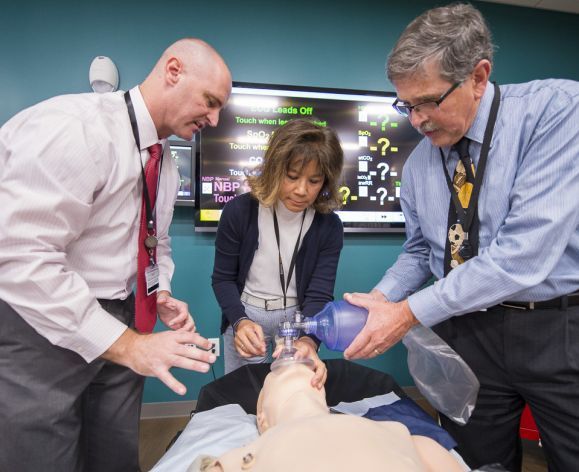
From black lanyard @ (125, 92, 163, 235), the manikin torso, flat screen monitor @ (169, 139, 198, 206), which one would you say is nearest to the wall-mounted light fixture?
flat screen monitor @ (169, 139, 198, 206)

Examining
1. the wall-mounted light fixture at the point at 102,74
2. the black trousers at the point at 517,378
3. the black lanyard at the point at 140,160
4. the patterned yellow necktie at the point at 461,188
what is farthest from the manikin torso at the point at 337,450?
the wall-mounted light fixture at the point at 102,74

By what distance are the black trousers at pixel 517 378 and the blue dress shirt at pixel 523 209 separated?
0.09 m

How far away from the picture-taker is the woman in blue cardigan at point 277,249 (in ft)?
4.97

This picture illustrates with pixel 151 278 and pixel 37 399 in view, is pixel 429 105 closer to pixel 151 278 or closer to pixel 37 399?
pixel 151 278

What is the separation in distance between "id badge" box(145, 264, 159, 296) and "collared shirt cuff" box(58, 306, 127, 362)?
313mm

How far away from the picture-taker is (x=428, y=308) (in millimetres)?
1016

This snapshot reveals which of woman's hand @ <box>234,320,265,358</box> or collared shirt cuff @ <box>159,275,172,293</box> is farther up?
collared shirt cuff @ <box>159,275,172,293</box>

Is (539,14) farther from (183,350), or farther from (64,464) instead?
(64,464)

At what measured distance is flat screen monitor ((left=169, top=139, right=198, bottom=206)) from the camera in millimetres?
2277

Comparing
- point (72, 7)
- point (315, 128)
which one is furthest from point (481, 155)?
point (72, 7)

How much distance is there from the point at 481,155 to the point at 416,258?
498 mm

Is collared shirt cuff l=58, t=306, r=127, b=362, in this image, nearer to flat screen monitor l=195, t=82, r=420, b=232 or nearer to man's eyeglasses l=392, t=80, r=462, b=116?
man's eyeglasses l=392, t=80, r=462, b=116

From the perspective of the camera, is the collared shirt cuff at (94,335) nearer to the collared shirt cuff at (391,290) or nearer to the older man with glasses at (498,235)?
the older man with glasses at (498,235)

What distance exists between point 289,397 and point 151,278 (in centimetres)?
60
